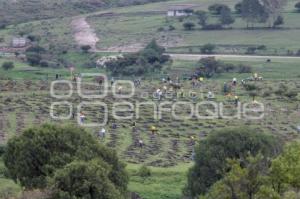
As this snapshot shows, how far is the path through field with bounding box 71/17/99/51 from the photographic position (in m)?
87.9

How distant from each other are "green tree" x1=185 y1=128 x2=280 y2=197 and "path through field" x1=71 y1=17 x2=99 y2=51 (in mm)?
52507

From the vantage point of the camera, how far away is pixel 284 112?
50531mm

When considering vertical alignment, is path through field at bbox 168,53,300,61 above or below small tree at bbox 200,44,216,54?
below

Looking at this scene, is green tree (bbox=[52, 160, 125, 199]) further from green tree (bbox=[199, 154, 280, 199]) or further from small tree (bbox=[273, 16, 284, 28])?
small tree (bbox=[273, 16, 284, 28])

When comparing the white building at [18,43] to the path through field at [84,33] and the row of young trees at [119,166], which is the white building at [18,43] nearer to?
the path through field at [84,33]

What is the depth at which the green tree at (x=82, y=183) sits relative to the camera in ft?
83.6

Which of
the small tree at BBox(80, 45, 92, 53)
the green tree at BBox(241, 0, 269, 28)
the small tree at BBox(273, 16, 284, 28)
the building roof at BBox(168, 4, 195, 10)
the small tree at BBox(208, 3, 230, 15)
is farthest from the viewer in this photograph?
the building roof at BBox(168, 4, 195, 10)

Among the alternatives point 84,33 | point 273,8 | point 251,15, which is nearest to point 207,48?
point 251,15

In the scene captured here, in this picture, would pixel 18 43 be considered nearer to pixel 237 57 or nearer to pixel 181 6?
pixel 237 57

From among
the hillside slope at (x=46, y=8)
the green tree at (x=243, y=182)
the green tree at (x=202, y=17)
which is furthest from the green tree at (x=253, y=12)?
the green tree at (x=243, y=182)

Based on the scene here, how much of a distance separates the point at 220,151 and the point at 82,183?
8.58 metres

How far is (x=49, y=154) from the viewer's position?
30094 mm

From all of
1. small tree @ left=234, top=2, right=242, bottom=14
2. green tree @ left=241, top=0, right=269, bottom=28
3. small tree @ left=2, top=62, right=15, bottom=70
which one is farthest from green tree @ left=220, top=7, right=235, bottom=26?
small tree @ left=2, top=62, right=15, bottom=70

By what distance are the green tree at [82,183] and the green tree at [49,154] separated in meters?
3.27
